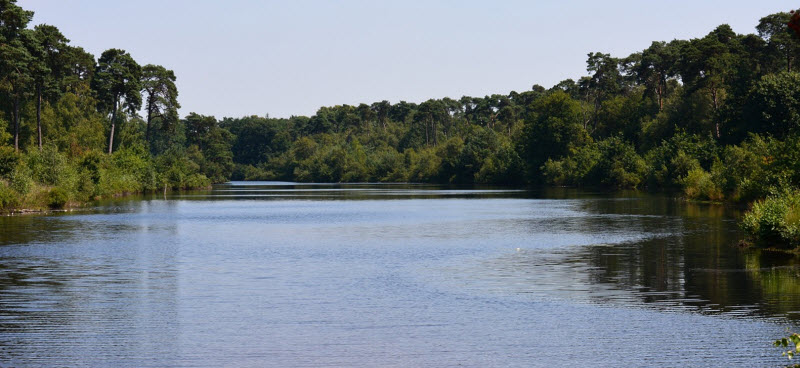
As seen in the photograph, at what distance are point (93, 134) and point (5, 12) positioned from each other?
27469mm

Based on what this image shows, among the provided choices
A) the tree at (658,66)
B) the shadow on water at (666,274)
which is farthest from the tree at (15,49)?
the tree at (658,66)

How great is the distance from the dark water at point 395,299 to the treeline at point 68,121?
2850 cm

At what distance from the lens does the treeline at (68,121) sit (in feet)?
257

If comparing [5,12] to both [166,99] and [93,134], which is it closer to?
[93,134]

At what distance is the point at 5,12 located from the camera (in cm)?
8531

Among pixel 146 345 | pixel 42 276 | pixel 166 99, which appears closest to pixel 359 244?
pixel 42 276

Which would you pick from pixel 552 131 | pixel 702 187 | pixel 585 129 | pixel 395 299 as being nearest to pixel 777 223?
pixel 395 299

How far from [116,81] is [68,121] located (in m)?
12.3

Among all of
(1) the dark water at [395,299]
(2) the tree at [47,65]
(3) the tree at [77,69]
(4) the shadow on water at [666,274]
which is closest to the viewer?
(1) the dark water at [395,299]

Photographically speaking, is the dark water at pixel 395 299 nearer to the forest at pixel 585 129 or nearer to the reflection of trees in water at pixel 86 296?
the reflection of trees in water at pixel 86 296

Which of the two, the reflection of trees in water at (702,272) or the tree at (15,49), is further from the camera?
the tree at (15,49)

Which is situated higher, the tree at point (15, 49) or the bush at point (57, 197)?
the tree at point (15, 49)

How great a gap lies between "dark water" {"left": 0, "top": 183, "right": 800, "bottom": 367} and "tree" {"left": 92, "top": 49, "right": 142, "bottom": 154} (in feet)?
232

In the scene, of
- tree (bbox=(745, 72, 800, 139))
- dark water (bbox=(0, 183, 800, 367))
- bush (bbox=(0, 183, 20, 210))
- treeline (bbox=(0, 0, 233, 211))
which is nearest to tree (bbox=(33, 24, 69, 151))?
treeline (bbox=(0, 0, 233, 211))
